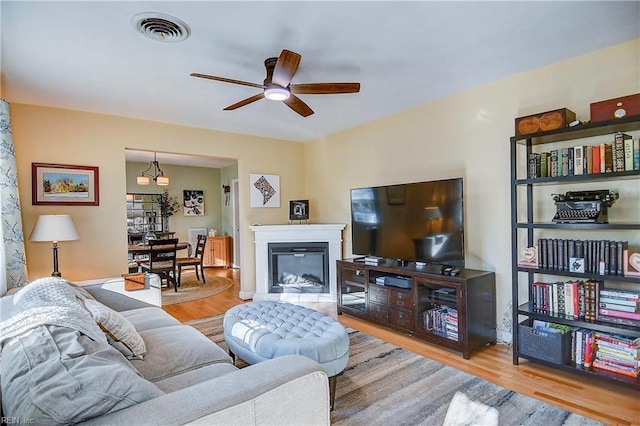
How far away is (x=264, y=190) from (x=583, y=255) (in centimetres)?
397

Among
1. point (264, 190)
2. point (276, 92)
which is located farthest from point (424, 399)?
point (264, 190)

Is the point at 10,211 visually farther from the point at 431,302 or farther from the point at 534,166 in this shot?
the point at 534,166

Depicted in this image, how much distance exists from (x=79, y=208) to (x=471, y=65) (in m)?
4.23

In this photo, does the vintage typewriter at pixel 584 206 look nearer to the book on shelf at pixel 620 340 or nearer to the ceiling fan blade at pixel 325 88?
the book on shelf at pixel 620 340

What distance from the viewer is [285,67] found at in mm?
2211

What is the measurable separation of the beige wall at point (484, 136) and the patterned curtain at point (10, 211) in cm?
373

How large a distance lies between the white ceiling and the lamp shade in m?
1.21

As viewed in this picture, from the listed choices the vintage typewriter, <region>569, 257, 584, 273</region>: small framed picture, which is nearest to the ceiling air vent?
the vintage typewriter

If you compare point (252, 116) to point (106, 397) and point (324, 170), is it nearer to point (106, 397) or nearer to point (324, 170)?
point (324, 170)

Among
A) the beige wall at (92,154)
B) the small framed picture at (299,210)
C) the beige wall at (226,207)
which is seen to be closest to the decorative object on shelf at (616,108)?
the small framed picture at (299,210)

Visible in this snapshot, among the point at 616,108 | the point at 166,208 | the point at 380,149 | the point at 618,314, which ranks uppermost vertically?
the point at 380,149

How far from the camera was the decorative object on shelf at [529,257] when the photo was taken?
274cm

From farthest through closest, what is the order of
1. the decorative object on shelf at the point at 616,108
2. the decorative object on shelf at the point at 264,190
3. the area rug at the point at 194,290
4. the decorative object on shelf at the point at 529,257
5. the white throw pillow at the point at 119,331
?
1. the decorative object on shelf at the point at 264,190
2. the area rug at the point at 194,290
3. the decorative object on shelf at the point at 529,257
4. the decorative object on shelf at the point at 616,108
5. the white throw pillow at the point at 119,331

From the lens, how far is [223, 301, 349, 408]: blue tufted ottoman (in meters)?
2.11
